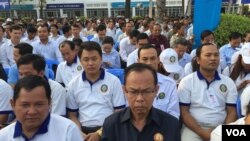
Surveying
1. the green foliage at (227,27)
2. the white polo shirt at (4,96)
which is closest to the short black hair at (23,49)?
the white polo shirt at (4,96)

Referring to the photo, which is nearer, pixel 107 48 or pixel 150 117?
pixel 150 117

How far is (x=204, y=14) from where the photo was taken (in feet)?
24.6

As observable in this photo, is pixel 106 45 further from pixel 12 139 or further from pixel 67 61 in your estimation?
pixel 12 139

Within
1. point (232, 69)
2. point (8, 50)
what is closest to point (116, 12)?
point (8, 50)

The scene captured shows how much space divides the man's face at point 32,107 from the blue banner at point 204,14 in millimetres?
5744

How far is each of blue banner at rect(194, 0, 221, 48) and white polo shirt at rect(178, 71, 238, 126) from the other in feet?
12.7

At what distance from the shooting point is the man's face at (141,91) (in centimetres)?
225

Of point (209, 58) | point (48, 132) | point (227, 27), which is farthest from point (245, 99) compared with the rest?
→ point (227, 27)

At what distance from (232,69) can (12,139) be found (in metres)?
3.09

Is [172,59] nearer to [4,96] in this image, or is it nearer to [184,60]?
[184,60]

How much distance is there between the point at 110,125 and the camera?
2363mm

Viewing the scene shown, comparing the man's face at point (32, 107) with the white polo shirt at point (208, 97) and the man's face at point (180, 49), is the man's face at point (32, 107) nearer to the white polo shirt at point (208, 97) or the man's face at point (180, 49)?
the white polo shirt at point (208, 97)

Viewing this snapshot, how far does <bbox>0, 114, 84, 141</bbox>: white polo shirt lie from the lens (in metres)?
2.16

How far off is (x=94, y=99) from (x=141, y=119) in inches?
55.7
